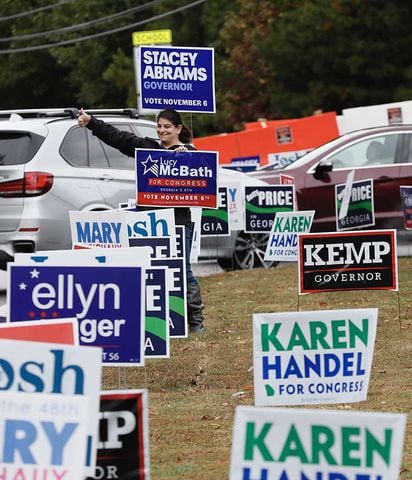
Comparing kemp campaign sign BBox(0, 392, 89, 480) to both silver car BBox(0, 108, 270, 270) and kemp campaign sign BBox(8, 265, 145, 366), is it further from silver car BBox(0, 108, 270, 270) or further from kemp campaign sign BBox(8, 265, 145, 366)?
silver car BBox(0, 108, 270, 270)

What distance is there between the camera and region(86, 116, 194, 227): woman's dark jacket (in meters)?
12.0

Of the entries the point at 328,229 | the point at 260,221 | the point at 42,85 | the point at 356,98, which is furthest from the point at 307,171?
the point at 42,85

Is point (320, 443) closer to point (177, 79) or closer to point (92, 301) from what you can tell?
point (92, 301)

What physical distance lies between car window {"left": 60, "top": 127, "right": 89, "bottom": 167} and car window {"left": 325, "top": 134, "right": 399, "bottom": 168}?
3.87 m

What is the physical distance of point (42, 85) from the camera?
55469 millimetres

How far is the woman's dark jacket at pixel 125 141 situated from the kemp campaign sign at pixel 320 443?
680cm

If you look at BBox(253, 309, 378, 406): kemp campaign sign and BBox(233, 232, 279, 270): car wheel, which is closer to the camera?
BBox(253, 309, 378, 406): kemp campaign sign

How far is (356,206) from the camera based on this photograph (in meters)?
16.4

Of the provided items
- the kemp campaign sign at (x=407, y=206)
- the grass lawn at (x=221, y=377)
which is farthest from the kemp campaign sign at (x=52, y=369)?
the kemp campaign sign at (x=407, y=206)

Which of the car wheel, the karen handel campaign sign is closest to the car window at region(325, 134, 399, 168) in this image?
the car wheel

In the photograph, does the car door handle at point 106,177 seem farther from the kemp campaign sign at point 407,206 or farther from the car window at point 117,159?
the kemp campaign sign at point 407,206

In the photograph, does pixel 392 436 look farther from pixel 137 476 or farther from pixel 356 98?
pixel 356 98

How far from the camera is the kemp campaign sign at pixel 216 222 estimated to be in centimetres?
1606

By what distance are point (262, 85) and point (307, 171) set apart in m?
20.9
